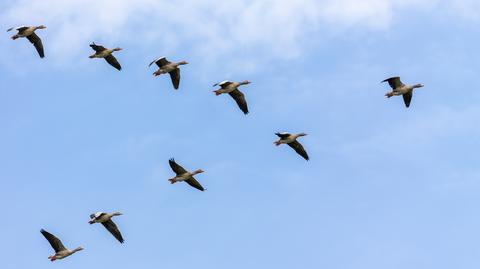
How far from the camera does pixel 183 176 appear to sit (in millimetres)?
72750

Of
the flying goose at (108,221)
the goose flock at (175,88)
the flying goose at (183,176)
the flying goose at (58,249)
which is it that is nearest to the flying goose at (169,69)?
the goose flock at (175,88)

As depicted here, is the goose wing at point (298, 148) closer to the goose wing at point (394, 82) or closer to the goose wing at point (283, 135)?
the goose wing at point (283, 135)

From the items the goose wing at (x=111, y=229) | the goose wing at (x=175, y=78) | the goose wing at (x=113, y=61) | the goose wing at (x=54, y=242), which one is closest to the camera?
the goose wing at (x=54, y=242)

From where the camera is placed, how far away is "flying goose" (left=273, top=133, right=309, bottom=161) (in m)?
73.4

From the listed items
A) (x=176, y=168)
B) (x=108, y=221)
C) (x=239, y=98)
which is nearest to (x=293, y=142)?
(x=239, y=98)

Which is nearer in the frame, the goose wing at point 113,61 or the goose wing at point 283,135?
the goose wing at point 283,135

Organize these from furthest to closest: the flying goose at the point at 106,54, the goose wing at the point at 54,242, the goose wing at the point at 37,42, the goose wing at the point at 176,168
A: the goose wing at the point at 37,42, the flying goose at the point at 106,54, the goose wing at the point at 176,168, the goose wing at the point at 54,242

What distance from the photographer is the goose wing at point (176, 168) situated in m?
71.8

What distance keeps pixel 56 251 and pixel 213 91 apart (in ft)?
41.5

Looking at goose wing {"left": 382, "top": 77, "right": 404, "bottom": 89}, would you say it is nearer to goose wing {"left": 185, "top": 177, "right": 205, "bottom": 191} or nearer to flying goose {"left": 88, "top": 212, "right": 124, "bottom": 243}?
goose wing {"left": 185, "top": 177, "right": 205, "bottom": 191}

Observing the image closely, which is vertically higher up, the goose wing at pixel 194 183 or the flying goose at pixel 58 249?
the goose wing at pixel 194 183

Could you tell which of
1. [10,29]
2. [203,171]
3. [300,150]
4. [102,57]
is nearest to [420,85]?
[300,150]

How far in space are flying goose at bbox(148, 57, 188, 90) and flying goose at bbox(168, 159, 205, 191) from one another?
20.8ft

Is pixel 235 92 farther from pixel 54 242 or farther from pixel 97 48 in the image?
pixel 54 242
